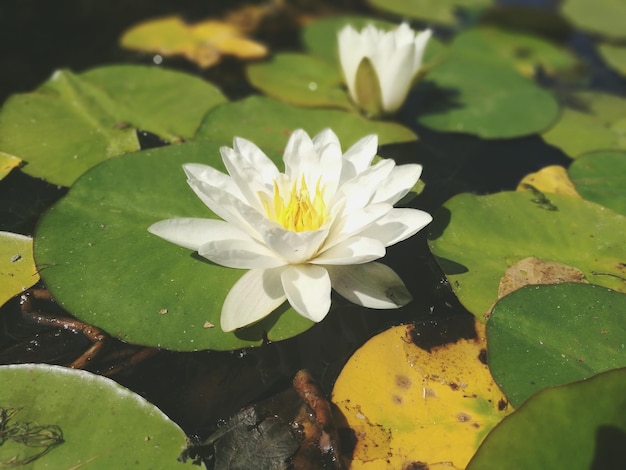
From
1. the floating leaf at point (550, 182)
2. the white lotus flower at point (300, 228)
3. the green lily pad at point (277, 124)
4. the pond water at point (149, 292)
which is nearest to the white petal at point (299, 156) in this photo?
Result: the white lotus flower at point (300, 228)

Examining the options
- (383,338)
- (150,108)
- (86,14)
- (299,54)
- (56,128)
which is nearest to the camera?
(383,338)

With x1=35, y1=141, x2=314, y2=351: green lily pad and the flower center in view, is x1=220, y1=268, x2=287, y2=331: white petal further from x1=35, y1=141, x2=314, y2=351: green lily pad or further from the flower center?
the flower center

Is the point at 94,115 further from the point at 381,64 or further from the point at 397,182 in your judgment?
the point at 397,182

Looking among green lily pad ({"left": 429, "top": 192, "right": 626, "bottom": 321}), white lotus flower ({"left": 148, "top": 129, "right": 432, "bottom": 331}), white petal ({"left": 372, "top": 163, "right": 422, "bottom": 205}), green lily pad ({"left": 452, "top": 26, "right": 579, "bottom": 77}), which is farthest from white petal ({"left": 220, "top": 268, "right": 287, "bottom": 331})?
green lily pad ({"left": 452, "top": 26, "right": 579, "bottom": 77})

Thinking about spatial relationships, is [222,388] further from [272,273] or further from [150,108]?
[150,108]

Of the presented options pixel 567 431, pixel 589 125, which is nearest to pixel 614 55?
pixel 589 125

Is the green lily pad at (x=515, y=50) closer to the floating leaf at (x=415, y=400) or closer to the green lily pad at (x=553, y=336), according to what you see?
the green lily pad at (x=553, y=336)

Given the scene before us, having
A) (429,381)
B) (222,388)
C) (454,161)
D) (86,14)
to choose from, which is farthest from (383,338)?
(86,14)
